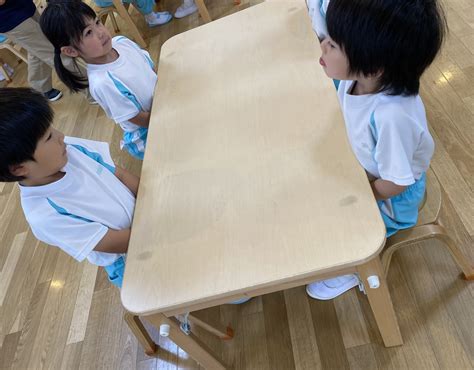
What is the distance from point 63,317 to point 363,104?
62.1 inches

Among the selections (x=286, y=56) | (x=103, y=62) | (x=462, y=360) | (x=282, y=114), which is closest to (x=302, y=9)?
(x=286, y=56)

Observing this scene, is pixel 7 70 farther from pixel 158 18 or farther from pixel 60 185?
pixel 60 185

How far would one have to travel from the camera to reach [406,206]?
3.23 ft

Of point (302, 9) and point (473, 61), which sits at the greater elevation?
point (302, 9)

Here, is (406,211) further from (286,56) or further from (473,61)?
(473,61)

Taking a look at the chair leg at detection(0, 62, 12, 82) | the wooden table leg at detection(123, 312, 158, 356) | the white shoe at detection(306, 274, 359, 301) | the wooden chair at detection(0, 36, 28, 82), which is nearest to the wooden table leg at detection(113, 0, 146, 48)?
the wooden chair at detection(0, 36, 28, 82)

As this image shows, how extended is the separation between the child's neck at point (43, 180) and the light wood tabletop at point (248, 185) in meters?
0.22

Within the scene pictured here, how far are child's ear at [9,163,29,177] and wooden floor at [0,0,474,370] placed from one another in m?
0.89

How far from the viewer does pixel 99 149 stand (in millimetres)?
1193

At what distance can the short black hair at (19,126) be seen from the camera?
2.75 feet

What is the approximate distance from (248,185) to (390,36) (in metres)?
0.45

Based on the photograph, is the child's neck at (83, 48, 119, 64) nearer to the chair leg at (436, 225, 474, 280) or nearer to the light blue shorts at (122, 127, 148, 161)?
the light blue shorts at (122, 127, 148, 161)

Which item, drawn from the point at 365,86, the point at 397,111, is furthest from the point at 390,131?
the point at 365,86

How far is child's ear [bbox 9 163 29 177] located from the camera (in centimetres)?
87
